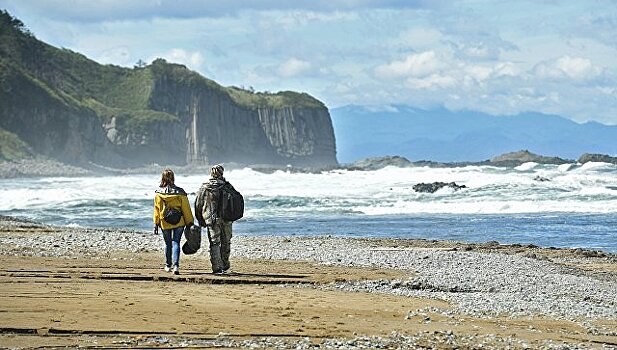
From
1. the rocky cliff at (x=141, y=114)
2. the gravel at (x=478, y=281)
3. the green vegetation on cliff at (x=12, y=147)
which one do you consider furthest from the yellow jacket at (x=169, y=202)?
the rocky cliff at (x=141, y=114)

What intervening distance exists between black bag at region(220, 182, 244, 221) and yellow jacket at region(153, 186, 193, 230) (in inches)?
21.4

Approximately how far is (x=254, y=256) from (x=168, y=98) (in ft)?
474

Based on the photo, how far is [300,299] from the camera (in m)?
14.0

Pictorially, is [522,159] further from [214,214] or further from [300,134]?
[214,214]

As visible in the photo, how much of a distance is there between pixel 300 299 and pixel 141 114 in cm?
13898

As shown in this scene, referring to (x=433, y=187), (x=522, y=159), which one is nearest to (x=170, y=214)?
(x=433, y=187)

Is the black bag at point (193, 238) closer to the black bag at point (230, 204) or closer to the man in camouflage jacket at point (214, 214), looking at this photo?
the man in camouflage jacket at point (214, 214)

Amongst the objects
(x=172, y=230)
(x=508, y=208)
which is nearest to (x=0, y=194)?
(x=508, y=208)

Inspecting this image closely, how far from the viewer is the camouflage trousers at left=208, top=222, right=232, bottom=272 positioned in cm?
1650

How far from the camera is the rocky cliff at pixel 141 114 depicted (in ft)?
412

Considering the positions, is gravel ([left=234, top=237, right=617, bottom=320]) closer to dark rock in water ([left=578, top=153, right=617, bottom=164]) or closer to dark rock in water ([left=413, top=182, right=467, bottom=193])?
dark rock in water ([left=413, top=182, right=467, bottom=193])

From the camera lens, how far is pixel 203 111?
160375 mm

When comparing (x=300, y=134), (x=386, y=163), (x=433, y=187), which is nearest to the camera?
(x=433, y=187)

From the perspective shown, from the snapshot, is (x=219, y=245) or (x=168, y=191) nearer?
(x=168, y=191)
